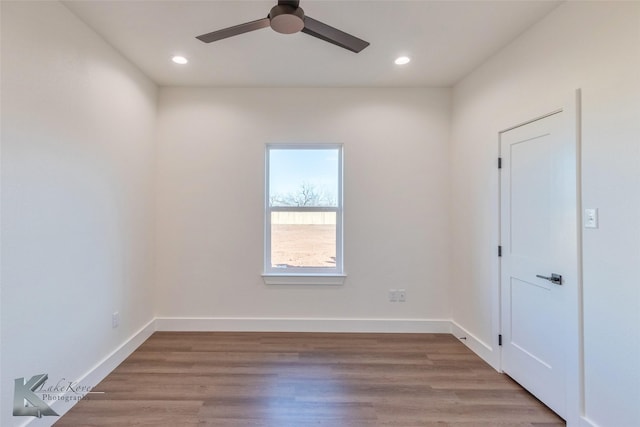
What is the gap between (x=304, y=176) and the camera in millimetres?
3418

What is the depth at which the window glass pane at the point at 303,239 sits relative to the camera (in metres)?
3.41

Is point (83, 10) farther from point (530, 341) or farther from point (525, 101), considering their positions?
point (530, 341)

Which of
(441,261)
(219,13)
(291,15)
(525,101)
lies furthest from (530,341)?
(219,13)

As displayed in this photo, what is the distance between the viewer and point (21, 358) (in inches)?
65.9

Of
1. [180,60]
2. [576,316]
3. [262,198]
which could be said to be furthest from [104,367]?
[576,316]

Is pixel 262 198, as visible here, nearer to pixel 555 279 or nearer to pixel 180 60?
pixel 180 60

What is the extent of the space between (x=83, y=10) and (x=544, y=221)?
141 inches

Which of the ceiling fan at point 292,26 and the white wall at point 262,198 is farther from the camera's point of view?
the white wall at point 262,198

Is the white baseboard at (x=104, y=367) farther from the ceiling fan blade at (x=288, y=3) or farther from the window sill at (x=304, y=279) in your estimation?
the ceiling fan blade at (x=288, y=3)

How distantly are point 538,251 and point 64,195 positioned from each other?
3.39 metres

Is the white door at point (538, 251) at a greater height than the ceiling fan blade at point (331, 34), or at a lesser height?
lesser

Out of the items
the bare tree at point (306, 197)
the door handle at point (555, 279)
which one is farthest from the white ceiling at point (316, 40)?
the door handle at point (555, 279)

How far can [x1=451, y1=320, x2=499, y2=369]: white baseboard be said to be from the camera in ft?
8.58

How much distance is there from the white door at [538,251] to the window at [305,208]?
1.67 m
